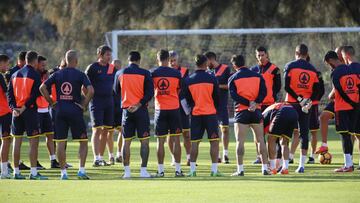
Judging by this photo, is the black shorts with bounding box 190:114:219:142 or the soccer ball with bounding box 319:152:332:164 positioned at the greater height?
the black shorts with bounding box 190:114:219:142

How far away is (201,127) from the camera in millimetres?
16875

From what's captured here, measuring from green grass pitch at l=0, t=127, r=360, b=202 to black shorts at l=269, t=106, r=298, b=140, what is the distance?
30.3 inches

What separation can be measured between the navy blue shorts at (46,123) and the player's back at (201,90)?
3568 millimetres

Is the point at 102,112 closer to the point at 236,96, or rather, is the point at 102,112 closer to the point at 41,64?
the point at 41,64

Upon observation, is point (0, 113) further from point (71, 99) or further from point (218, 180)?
point (218, 180)

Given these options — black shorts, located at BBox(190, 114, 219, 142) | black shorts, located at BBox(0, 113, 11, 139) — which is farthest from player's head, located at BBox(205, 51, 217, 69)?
black shorts, located at BBox(0, 113, 11, 139)

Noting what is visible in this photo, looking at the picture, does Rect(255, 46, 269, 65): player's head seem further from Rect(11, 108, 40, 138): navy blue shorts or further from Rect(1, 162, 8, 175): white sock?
Rect(1, 162, 8, 175): white sock

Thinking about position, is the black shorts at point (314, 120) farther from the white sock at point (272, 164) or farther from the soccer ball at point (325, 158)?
the white sock at point (272, 164)

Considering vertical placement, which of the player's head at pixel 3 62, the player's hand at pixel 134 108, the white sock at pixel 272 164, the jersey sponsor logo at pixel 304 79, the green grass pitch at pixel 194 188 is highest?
the player's head at pixel 3 62

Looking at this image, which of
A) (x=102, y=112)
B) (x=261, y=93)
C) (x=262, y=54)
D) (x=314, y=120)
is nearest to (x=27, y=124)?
(x=102, y=112)

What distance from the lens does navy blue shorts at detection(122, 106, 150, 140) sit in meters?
16.6

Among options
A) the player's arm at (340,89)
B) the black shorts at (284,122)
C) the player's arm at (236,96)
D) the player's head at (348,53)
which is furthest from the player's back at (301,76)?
the player's arm at (236,96)

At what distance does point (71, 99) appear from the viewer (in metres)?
16.2

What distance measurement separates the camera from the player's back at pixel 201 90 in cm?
1675
